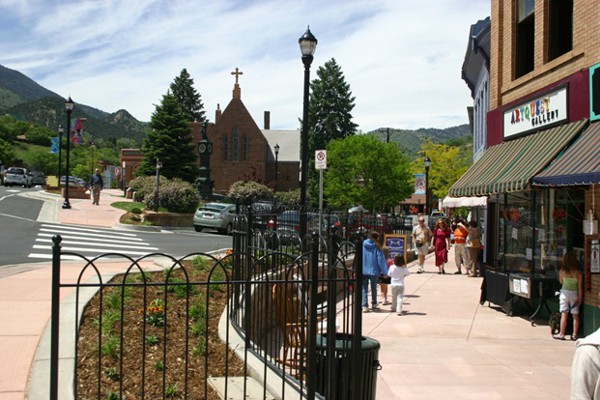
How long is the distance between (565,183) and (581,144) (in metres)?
0.88

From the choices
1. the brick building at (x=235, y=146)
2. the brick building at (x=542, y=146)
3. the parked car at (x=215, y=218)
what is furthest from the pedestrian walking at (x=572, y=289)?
the brick building at (x=235, y=146)

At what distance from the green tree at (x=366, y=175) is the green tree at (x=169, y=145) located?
12.7 metres

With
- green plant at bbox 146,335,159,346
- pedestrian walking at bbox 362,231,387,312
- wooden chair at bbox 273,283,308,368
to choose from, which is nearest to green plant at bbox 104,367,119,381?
green plant at bbox 146,335,159,346

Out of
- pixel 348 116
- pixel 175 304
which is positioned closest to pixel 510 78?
pixel 175 304

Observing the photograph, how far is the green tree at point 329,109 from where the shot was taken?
7719 centimetres

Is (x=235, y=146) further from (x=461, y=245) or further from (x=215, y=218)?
(x=461, y=245)

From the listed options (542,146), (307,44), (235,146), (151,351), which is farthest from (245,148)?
(151,351)

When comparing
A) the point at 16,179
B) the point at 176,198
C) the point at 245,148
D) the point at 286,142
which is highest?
the point at 286,142

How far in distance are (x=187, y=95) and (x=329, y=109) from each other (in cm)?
2863

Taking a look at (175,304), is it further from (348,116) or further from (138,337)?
(348,116)

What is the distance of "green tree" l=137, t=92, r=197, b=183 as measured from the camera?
54688mm

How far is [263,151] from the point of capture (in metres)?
73.6

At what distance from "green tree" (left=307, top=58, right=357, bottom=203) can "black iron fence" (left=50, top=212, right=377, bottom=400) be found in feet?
222

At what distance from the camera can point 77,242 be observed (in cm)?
2058
